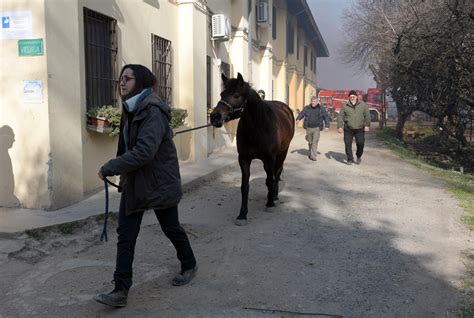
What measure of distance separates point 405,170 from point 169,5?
6.36 meters

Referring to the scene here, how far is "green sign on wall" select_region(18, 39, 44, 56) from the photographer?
580 centimetres

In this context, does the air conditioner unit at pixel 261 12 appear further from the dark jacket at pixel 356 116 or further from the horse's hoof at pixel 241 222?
the horse's hoof at pixel 241 222

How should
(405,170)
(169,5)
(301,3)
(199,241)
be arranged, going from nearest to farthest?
(199,241) → (169,5) → (405,170) → (301,3)

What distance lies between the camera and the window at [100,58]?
7.17 metres

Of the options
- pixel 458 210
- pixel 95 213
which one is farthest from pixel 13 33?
pixel 458 210

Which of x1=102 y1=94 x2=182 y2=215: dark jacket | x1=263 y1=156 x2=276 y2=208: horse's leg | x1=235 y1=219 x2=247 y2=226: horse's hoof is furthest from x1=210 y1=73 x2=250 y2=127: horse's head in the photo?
x1=102 y1=94 x2=182 y2=215: dark jacket

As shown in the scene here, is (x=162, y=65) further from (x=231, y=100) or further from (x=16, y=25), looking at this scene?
(x=231, y=100)

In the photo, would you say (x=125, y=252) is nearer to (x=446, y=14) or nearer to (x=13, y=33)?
(x=13, y=33)

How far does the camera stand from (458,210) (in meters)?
6.91

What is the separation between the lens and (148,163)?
363 centimetres

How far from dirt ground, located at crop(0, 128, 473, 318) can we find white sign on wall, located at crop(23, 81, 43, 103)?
165 centimetres

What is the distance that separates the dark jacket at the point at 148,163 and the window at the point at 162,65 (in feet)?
19.8

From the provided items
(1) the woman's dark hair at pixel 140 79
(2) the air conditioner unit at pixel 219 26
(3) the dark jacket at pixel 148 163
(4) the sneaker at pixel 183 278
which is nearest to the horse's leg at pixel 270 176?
(4) the sneaker at pixel 183 278

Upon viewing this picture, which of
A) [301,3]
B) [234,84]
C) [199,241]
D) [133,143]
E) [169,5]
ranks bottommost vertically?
[199,241]
